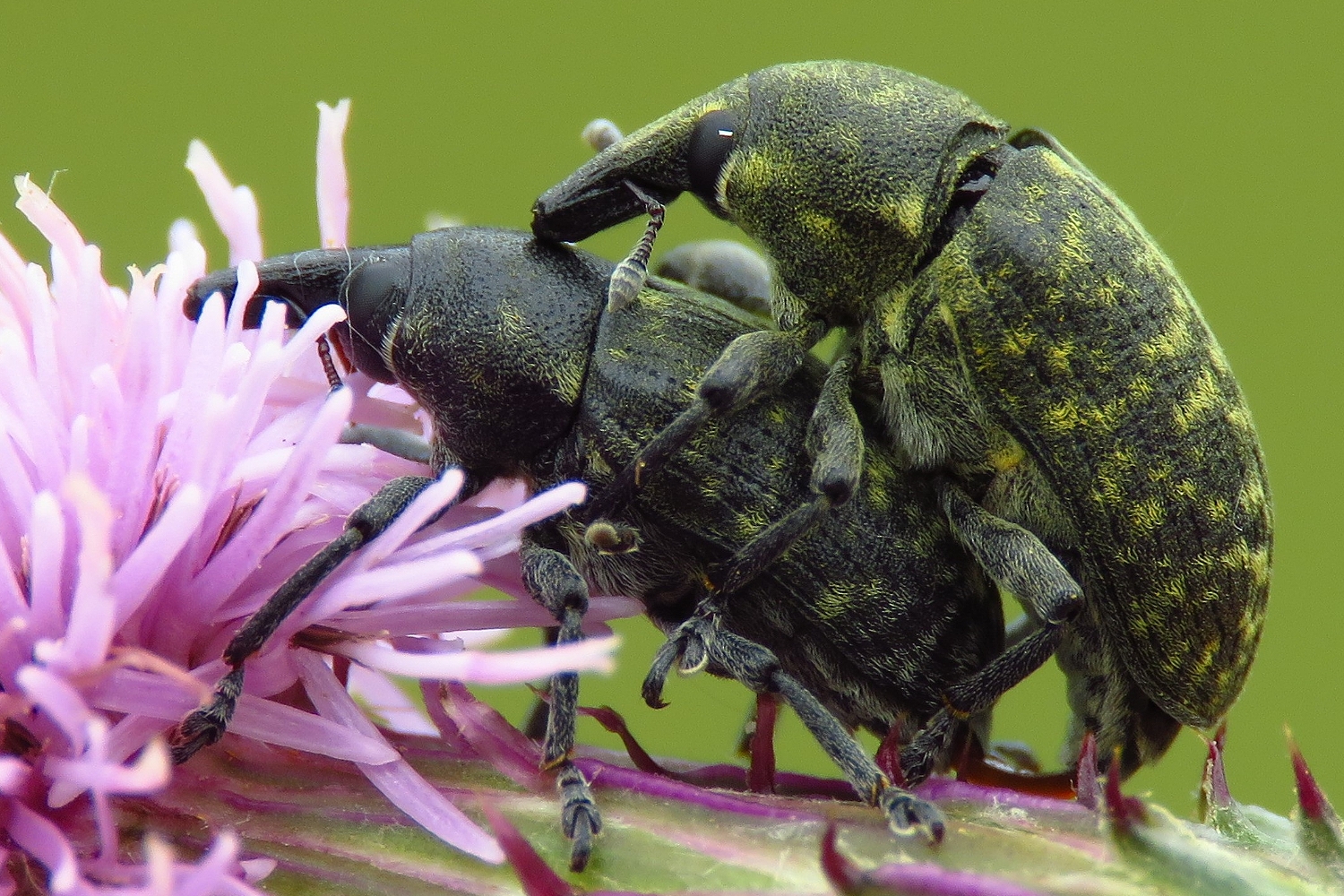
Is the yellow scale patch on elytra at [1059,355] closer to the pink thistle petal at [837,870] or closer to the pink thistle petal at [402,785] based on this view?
the pink thistle petal at [837,870]

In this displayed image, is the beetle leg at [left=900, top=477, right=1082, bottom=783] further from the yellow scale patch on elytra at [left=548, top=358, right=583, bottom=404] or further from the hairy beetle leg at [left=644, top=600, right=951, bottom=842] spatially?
the yellow scale patch on elytra at [left=548, top=358, right=583, bottom=404]

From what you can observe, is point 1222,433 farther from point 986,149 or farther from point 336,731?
point 336,731

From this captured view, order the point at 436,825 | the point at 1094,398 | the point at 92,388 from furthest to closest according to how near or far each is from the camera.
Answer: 1. the point at 1094,398
2. the point at 92,388
3. the point at 436,825

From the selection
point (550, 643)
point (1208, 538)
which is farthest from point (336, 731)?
point (1208, 538)

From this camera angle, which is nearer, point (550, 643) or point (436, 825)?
point (436, 825)

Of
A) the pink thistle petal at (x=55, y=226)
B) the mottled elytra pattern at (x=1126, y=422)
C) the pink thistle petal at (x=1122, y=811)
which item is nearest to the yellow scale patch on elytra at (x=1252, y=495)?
the mottled elytra pattern at (x=1126, y=422)

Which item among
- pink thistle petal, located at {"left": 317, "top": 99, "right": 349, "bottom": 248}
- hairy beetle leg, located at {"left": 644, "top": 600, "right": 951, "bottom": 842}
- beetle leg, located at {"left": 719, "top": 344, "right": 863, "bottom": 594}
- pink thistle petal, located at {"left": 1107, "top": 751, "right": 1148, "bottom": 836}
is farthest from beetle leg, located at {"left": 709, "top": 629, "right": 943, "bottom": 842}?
pink thistle petal, located at {"left": 317, "top": 99, "right": 349, "bottom": 248}
